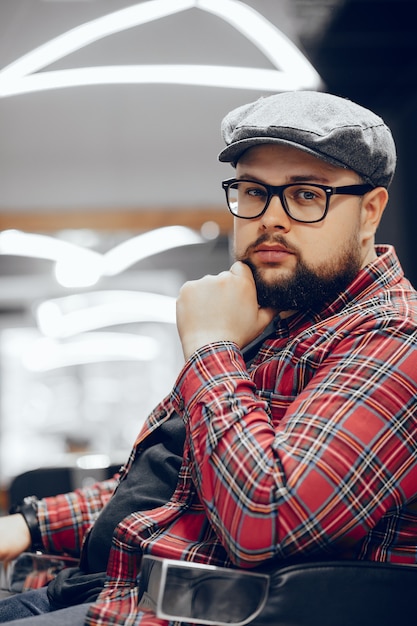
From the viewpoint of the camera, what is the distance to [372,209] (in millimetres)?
1517

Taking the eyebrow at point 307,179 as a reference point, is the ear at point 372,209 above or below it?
below

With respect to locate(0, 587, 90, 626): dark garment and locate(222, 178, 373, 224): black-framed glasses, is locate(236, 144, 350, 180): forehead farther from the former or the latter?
locate(0, 587, 90, 626): dark garment

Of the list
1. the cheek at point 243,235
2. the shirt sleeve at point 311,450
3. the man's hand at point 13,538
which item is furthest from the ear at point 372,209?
the man's hand at point 13,538

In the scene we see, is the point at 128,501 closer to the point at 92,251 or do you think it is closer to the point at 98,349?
the point at 92,251

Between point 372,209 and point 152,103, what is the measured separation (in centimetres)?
342

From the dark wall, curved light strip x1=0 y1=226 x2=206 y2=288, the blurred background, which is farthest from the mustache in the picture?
curved light strip x1=0 y1=226 x2=206 y2=288

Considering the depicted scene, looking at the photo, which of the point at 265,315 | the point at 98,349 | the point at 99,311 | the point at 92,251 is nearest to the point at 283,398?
the point at 265,315

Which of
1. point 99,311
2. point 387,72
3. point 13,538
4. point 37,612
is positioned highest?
point 387,72

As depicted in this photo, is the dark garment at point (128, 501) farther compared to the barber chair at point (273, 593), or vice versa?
the dark garment at point (128, 501)

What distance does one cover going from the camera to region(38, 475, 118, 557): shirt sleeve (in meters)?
1.70

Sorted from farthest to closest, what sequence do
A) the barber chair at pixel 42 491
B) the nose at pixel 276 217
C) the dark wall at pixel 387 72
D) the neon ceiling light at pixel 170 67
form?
the dark wall at pixel 387 72 < the neon ceiling light at pixel 170 67 < the barber chair at pixel 42 491 < the nose at pixel 276 217

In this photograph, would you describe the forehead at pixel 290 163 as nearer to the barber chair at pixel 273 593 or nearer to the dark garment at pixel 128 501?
the dark garment at pixel 128 501

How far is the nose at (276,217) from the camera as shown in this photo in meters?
1.41

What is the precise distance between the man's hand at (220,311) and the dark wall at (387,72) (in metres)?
2.60
